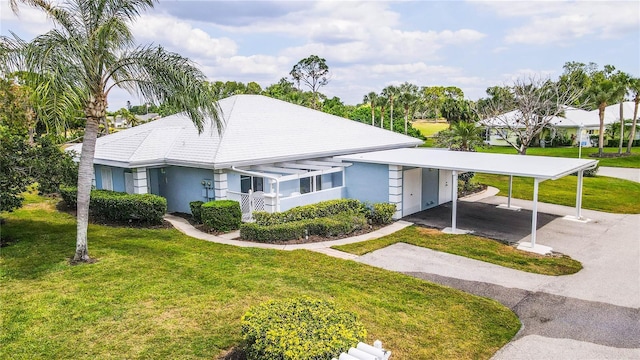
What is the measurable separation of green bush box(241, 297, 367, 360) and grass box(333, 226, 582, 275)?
688cm

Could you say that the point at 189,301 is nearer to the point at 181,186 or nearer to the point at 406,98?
the point at 181,186

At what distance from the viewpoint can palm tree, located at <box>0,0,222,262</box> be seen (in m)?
10.8

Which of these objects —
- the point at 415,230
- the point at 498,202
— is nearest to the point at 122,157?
the point at 415,230

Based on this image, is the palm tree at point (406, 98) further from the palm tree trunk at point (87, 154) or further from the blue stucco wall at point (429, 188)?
the palm tree trunk at point (87, 154)

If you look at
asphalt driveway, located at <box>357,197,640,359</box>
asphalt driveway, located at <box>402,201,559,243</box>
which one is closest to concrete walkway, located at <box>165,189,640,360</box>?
asphalt driveway, located at <box>357,197,640,359</box>

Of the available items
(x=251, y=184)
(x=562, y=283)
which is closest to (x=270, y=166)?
(x=251, y=184)

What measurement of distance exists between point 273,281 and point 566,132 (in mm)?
49276

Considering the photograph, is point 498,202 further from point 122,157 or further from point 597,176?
point 122,157

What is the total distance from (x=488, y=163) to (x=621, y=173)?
21.5 metres

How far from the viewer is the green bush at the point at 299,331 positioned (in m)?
5.93

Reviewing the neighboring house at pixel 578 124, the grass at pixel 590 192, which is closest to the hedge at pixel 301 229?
the grass at pixel 590 192

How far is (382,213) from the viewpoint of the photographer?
17266mm

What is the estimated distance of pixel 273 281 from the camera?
35.7 feet

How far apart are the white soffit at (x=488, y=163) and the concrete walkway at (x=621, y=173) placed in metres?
15.4
